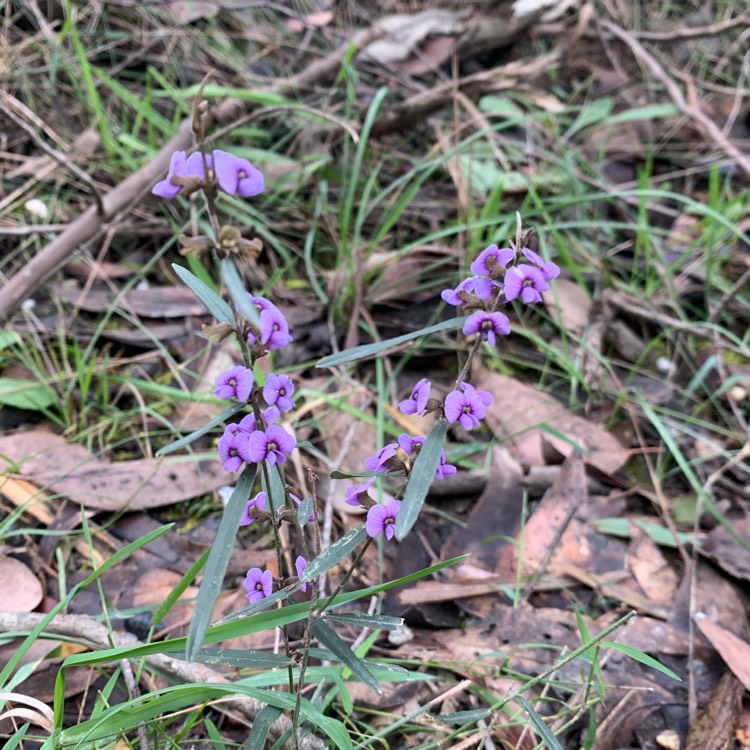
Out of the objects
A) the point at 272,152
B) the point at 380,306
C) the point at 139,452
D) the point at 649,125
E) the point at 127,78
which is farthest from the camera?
the point at 649,125

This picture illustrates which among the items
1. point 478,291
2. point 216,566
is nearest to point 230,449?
point 216,566

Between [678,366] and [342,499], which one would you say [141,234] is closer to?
[342,499]

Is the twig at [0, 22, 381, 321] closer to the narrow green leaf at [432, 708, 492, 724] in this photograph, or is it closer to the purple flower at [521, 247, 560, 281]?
the purple flower at [521, 247, 560, 281]

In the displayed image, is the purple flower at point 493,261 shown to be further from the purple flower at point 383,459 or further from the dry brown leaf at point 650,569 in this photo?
the dry brown leaf at point 650,569

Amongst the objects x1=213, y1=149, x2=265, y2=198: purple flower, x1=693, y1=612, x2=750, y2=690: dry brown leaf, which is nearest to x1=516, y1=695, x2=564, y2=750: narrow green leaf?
x1=693, y1=612, x2=750, y2=690: dry brown leaf

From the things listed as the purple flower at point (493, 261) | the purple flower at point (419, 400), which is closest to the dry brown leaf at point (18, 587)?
the purple flower at point (419, 400)

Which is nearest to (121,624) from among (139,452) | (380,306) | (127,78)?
(139,452)
